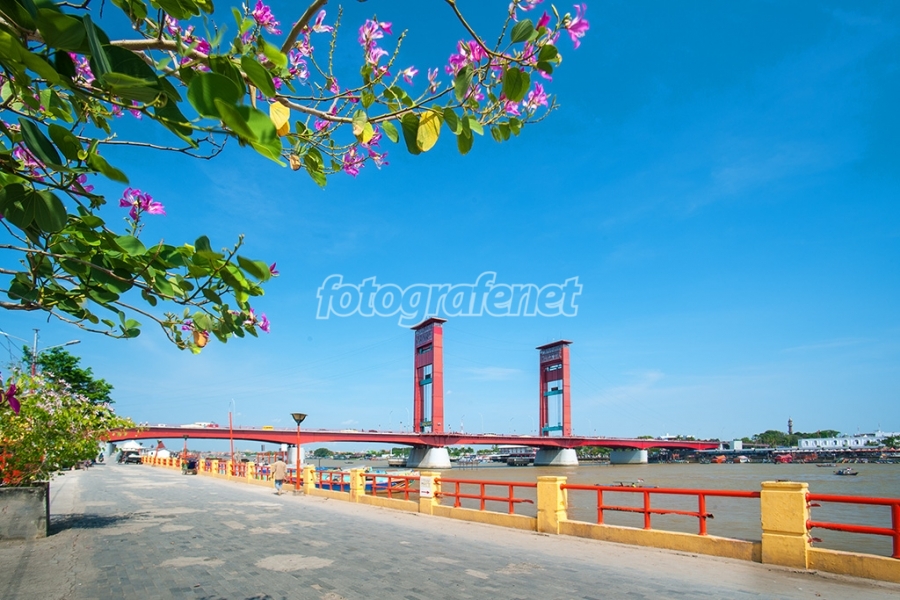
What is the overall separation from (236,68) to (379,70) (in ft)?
3.97

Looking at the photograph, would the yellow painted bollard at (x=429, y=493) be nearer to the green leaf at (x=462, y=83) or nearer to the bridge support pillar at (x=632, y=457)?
the green leaf at (x=462, y=83)

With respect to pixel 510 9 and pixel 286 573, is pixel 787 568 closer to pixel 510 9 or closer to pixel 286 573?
pixel 286 573

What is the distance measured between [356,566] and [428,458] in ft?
243

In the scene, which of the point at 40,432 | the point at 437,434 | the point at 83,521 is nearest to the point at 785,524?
the point at 40,432

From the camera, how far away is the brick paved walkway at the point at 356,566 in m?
7.15

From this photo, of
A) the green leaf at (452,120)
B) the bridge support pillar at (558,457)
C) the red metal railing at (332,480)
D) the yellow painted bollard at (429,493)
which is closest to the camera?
the green leaf at (452,120)

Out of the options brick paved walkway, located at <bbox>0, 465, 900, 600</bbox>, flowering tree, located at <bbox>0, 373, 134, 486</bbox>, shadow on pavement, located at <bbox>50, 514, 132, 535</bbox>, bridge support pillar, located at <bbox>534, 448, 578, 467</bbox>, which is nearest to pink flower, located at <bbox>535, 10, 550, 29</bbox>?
brick paved walkway, located at <bbox>0, 465, 900, 600</bbox>

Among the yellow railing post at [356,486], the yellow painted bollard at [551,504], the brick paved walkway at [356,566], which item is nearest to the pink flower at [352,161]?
the brick paved walkway at [356,566]

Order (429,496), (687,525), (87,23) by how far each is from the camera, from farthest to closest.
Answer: (687,525), (429,496), (87,23)

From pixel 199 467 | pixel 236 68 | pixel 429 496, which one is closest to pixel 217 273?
pixel 236 68

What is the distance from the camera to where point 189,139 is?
2445 mm

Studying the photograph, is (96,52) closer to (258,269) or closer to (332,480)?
(258,269)

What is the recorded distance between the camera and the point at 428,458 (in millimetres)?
80750

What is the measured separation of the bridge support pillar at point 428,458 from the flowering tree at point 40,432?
224 feet
